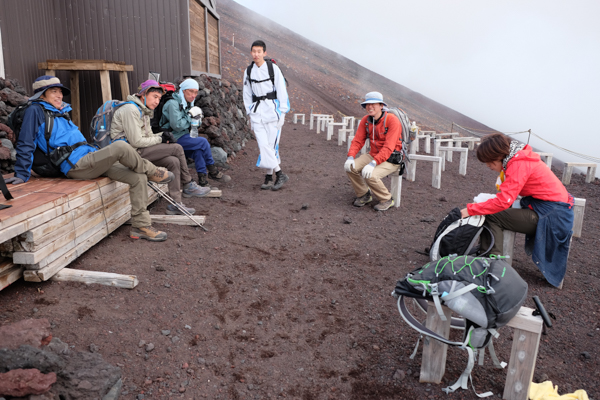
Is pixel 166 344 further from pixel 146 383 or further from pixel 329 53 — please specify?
pixel 329 53

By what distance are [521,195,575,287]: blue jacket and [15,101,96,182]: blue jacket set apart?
428cm

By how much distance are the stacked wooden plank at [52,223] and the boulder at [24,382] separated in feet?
3.87

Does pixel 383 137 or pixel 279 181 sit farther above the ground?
pixel 383 137

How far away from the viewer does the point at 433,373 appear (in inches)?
98.7

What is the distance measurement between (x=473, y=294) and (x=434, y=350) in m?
0.44

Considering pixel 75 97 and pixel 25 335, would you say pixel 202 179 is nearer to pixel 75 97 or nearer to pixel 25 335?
pixel 75 97

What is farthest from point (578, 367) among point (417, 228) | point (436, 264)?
point (417, 228)

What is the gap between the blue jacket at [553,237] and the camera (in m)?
3.74

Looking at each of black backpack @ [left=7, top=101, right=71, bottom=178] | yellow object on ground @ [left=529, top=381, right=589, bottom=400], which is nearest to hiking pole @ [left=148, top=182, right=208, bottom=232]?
black backpack @ [left=7, top=101, right=71, bottom=178]

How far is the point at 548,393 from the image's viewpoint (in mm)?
2396

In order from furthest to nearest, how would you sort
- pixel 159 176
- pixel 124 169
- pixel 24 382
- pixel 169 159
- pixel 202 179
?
pixel 202 179 → pixel 169 159 → pixel 159 176 → pixel 124 169 → pixel 24 382

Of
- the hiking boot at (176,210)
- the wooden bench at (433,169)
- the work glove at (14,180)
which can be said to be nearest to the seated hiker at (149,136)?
the hiking boot at (176,210)

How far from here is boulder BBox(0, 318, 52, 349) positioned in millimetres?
2160

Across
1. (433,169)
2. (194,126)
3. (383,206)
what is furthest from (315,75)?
(383,206)
